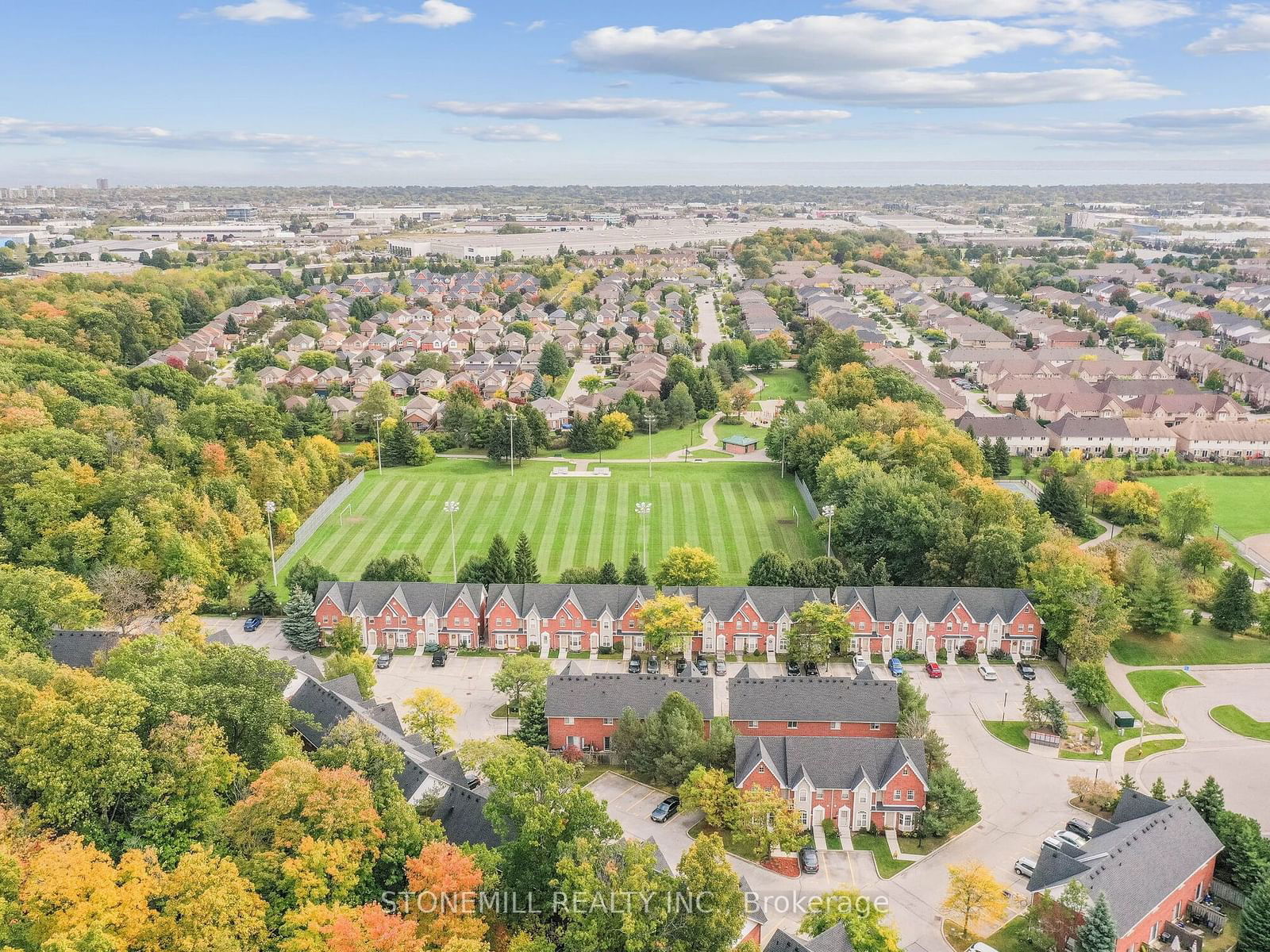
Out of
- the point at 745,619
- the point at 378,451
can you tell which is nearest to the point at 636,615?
the point at 745,619

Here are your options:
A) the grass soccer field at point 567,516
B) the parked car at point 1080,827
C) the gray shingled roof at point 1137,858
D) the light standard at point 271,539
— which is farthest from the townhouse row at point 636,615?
the gray shingled roof at point 1137,858

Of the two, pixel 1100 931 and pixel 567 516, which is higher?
pixel 1100 931

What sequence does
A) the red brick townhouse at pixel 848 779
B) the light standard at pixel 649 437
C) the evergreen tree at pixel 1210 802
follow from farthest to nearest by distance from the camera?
the light standard at pixel 649 437 < the red brick townhouse at pixel 848 779 < the evergreen tree at pixel 1210 802

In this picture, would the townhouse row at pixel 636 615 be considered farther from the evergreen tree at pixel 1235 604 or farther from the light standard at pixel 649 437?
the light standard at pixel 649 437

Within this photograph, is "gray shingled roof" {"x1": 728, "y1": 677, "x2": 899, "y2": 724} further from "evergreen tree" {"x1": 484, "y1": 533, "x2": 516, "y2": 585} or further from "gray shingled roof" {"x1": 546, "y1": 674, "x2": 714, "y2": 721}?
"evergreen tree" {"x1": 484, "y1": 533, "x2": 516, "y2": 585}

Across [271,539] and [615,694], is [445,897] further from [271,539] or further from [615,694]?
[271,539]

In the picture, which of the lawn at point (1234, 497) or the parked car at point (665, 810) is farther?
the lawn at point (1234, 497)
